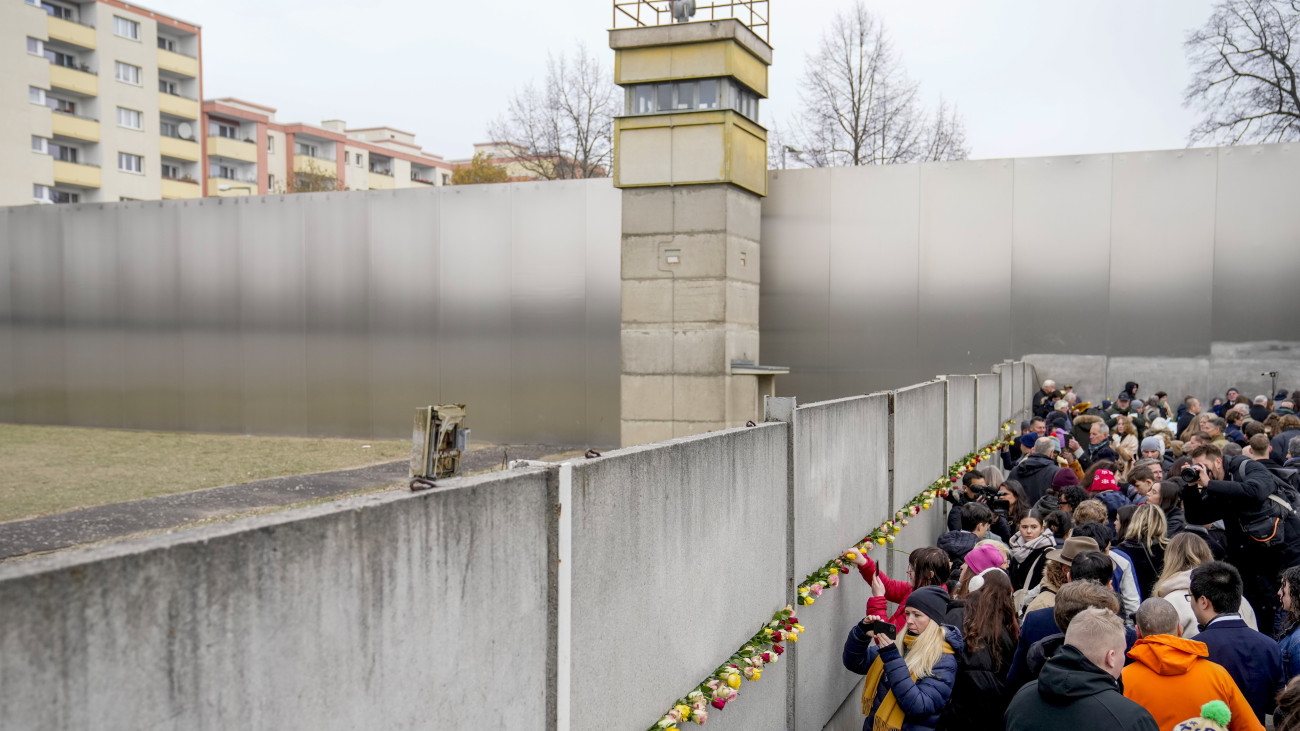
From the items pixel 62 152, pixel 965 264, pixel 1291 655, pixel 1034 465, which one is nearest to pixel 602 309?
pixel 965 264

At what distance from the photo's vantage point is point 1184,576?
5.41 meters

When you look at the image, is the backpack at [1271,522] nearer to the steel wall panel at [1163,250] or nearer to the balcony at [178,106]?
the steel wall panel at [1163,250]

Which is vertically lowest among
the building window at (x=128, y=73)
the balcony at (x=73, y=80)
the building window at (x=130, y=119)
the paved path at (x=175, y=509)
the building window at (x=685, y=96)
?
the paved path at (x=175, y=509)

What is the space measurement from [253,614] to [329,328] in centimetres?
2495

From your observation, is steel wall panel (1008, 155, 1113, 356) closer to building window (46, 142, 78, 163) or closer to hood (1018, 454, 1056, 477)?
hood (1018, 454, 1056, 477)

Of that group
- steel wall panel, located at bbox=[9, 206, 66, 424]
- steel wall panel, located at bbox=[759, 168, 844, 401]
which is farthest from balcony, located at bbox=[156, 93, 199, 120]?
steel wall panel, located at bbox=[759, 168, 844, 401]

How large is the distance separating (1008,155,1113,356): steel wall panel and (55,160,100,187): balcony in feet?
179

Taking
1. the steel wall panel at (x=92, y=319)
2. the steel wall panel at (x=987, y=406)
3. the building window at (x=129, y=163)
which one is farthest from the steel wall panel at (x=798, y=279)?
the building window at (x=129, y=163)

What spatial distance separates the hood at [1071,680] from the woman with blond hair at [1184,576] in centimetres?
202

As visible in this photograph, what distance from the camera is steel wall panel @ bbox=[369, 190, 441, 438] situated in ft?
81.4

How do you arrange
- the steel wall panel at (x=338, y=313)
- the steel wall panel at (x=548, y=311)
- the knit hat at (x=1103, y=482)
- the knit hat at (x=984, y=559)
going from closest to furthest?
the knit hat at (x=984, y=559) → the knit hat at (x=1103, y=482) → the steel wall panel at (x=548, y=311) → the steel wall panel at (x=338, y=313)

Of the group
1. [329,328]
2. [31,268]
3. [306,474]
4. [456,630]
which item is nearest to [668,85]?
[306,474]

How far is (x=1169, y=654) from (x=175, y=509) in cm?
A: 1394

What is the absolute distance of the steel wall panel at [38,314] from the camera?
2911 cm
